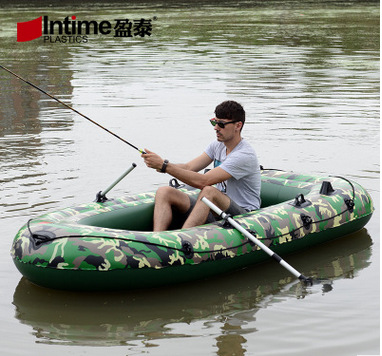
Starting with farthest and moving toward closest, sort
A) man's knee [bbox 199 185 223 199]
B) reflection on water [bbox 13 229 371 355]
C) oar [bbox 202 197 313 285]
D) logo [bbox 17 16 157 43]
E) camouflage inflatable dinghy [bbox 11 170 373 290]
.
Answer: logo [bbox 17 16 157 43]
man's knee [bbox 199 185 223 199]
oar [bbox 202 197 313 285]
camouflage inflatable dinghy [bbox 11 170 373 290]
reflection on water [bbox 13 229 371 355]

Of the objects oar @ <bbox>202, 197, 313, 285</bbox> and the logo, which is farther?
the logo

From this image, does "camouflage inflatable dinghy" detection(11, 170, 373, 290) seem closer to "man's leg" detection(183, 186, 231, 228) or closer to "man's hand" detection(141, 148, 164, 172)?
"man's leg" detection(183, 186, 231, 228)

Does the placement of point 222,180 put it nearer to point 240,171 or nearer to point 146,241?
point 240,171

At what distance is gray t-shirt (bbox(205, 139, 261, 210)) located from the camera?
6.26m

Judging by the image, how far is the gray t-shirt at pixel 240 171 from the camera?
6262 millimetres

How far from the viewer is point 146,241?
18.6 ft

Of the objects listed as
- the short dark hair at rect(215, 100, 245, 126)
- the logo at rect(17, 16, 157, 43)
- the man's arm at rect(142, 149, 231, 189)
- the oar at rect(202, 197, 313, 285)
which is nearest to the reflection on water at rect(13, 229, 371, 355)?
the oar at rect(202, 197, 313, 285)

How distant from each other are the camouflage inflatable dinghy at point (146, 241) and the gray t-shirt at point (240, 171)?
17cm

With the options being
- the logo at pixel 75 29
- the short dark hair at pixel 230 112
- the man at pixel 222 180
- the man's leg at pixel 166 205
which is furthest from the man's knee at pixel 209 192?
the logo at pixel 75 29

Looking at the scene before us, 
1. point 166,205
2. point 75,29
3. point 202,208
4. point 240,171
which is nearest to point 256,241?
point 202,208

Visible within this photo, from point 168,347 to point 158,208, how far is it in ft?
4.95

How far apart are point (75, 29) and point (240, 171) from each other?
23.4 meters

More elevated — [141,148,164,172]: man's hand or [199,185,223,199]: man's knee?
[141,148,164,172]: man's hand

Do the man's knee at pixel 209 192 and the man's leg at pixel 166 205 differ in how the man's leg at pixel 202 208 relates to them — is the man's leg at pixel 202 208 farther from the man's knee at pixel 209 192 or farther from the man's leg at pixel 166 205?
the man's leg at pixel 166 205
